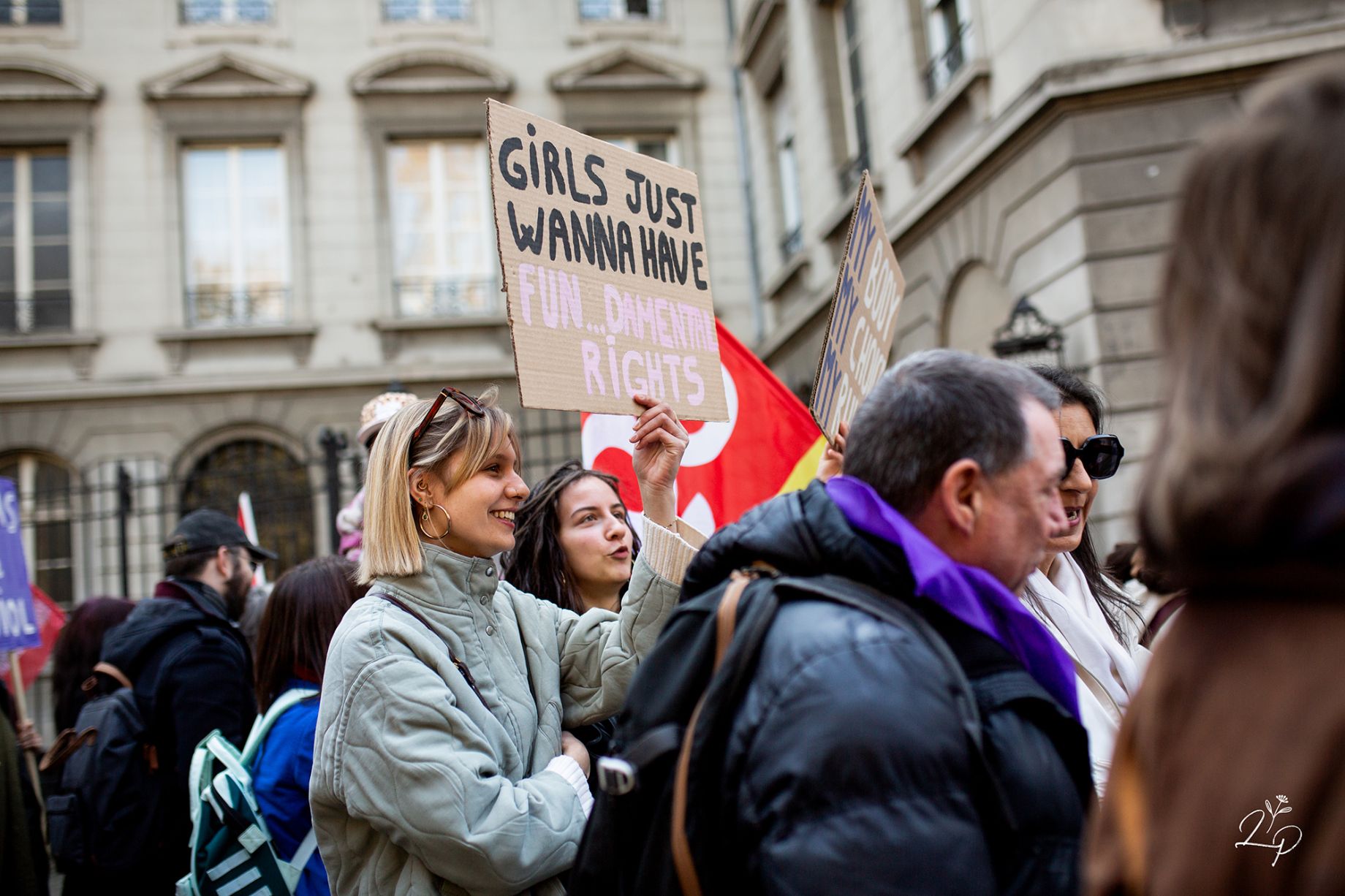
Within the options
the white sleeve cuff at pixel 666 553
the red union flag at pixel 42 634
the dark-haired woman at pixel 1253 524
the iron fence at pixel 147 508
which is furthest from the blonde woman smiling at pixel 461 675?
the iron fence at pixel 147 508

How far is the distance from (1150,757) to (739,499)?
3224 mm

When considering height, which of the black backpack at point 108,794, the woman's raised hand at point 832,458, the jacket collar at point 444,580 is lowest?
the black backpack at point 108,794

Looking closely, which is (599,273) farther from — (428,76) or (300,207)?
(428,76)

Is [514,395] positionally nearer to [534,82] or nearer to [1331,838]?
[534,82]

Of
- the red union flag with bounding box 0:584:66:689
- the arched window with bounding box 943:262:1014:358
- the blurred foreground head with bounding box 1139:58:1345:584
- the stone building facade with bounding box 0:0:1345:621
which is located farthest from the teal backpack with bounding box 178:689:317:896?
the stone building facade with bounding box 0:0:1345:621

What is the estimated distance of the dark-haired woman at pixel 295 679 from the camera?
9.90 feet

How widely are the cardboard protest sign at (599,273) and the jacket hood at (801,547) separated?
3.17 ft

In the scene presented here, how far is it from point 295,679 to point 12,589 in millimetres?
2668

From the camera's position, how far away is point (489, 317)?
49.1 feet

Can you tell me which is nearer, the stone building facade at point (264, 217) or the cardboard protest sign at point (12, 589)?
the cardboard protest sign at point (12, 589)

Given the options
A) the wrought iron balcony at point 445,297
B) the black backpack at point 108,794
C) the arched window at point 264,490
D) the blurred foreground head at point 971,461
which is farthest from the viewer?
the wrought iron balcony at point 445,297

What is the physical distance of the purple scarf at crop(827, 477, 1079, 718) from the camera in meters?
1.43

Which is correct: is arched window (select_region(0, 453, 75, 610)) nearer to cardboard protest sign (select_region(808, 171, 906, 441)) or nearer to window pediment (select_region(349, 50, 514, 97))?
window pediment (select_region(349, 50, 514, 97))

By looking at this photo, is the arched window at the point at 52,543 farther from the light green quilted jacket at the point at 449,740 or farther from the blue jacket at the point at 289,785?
the light green quilted jacket at the point at 449,740
